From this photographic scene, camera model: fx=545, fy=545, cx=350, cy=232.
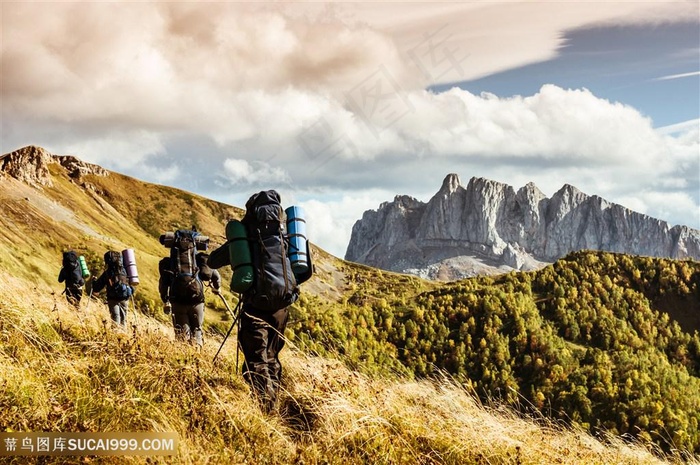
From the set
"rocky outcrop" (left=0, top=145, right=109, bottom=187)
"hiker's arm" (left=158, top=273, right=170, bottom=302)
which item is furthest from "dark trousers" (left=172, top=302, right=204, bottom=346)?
"rocky outcrop" (left=0, top=145, right=109, bottom=187)

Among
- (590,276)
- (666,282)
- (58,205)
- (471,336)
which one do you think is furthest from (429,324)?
(58,205)

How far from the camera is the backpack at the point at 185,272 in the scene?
40.1 ft

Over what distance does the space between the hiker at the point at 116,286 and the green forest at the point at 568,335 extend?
89947 mm

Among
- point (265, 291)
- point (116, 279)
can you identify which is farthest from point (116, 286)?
point (265, 291)

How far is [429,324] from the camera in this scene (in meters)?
154

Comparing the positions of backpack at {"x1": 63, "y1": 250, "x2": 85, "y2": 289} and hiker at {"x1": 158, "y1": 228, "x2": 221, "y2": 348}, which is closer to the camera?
hiker at {"x1": 158, "y1": 228, "x2": 221, "y2": 348}

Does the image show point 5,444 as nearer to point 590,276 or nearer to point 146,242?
point 146,242

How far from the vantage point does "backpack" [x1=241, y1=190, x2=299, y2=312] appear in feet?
25.1

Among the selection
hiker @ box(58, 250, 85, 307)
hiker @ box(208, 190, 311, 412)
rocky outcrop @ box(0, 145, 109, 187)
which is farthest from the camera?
rocky outcrop @ box(0, 145, 109, 187)

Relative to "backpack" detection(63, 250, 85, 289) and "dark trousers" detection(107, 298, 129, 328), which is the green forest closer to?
"backpack" detection(63, 250, 85, 289)

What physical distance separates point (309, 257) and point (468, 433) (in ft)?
10.9

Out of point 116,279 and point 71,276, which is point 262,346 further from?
point 71,276

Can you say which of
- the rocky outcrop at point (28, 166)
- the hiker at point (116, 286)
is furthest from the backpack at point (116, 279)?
the rocky outcrop at point (28, 166)

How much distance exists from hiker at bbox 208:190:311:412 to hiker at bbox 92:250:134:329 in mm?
8795
